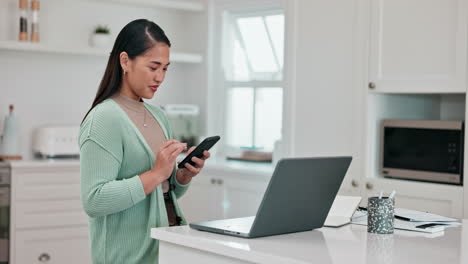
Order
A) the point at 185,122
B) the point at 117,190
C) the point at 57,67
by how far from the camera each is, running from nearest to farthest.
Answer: the point at 117,190, the point at 57,67, the point at 185,122

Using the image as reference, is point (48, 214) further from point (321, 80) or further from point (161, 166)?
point (161, 166)

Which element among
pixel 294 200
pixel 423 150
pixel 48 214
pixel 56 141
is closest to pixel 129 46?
A: pixel 294 200

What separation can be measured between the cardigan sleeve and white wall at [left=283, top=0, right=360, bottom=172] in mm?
1923

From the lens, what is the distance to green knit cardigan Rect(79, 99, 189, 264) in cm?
204

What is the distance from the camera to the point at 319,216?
2.04 meters

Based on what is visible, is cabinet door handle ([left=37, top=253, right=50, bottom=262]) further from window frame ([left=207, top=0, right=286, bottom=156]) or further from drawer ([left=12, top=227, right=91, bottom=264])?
window frame ([left=207, top=0, right=286, bottom=156])

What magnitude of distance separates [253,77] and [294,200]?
3111 millimetres

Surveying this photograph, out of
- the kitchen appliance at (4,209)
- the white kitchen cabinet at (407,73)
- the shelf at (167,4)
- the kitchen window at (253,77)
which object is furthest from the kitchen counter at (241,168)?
the kitchen appliance at (4,209)

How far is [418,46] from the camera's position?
3.45 metres

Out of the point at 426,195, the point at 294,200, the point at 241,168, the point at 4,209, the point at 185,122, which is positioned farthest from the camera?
the point at 185,122

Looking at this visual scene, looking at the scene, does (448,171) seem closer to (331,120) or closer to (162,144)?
(331,120)

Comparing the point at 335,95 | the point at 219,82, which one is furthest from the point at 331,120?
the point at 219,82

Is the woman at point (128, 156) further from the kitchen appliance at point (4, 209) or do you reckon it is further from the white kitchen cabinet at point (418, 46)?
the kitchen appliance at point (4, 209)

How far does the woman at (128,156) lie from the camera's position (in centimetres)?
204
